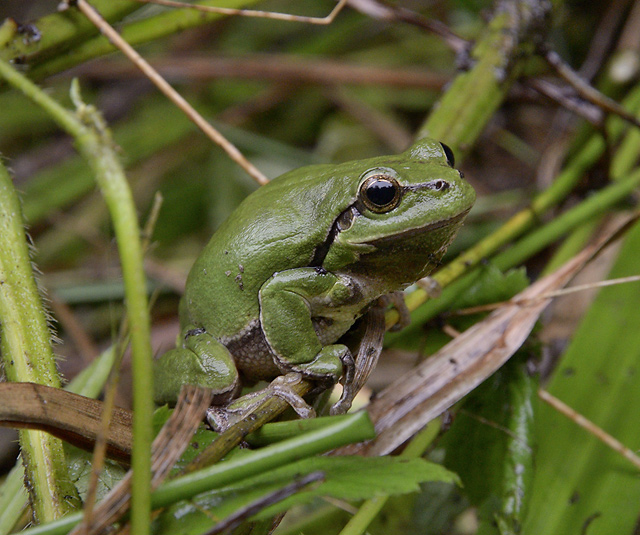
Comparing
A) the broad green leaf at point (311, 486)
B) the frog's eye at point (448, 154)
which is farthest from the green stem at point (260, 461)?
the frog's eye at point (448, 154)

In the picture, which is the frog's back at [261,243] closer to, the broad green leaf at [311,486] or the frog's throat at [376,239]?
the frog's throat at [376,239]

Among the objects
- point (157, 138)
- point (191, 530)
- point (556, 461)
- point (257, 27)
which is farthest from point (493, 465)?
point (257, 27)

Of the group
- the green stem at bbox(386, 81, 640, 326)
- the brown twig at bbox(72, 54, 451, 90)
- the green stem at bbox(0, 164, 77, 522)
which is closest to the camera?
the green stem at bbox(0, 164, 77, 522)

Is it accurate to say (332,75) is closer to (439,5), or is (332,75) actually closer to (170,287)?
(439,5)

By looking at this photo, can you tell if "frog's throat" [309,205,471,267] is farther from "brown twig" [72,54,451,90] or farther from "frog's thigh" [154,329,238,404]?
"brown twig" [72,54,451,90]

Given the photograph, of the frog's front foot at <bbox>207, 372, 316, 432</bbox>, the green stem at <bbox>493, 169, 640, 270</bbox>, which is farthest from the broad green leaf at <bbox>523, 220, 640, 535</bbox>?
the frog's front foot at <bbox>207, 372, 316, 432</bbox>

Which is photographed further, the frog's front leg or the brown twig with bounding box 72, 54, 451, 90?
the brown twig with bounding box 72, 54, 451, 90
